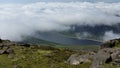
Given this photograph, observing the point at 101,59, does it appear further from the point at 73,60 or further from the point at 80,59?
the point at 73,60

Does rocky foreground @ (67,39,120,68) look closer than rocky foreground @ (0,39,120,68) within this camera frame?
Yes

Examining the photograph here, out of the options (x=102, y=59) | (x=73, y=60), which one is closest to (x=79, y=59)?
(x=73, y=60)

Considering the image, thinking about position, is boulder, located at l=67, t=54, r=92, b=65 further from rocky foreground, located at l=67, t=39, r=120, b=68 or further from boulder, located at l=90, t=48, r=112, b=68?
boulder, located at l=90, t=48, r=112, b=68

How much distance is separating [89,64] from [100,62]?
249 inches

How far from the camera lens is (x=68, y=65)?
101438 mm

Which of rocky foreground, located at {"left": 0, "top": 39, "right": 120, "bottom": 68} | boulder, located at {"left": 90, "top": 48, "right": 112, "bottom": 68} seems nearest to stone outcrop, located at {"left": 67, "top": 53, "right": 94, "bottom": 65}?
rocky foreground, located at {"left": 0, "top": 39, "right": 120, "bottom": 68}

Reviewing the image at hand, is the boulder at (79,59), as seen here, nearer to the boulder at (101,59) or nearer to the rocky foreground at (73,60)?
the rocky foreground at (73,60)

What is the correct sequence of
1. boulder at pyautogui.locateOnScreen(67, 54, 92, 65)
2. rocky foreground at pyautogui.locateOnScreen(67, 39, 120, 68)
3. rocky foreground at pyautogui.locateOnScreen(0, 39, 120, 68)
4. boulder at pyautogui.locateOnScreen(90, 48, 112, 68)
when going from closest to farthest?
1. rocky foreground at pyautogui.locateOnScreen(67, 39, 120, 68)
2. boulder at pyautogui.locateOnScreen(90, 48, 112, 68)
3. rocky foreground at pyautogui.locateOnScreen(0, 39, 120, 68)
4. boulder at pyautogui.locateOnScreen(67, 54, 92, 65)

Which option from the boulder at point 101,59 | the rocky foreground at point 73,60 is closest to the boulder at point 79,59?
the rocky foreground at point 73,60

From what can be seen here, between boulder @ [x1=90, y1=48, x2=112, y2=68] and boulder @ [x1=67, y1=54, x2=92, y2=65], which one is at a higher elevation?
boulder @ [x1=90, y1=48, x2=112, y2=68]

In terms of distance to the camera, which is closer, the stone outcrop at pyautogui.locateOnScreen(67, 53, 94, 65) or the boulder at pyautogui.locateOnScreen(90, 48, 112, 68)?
the boulder at pyautogui.locateOnScreen(90, 48, 112, 68)

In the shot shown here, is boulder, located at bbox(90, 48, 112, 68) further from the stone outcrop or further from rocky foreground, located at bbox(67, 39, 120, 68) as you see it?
the stone outcrop

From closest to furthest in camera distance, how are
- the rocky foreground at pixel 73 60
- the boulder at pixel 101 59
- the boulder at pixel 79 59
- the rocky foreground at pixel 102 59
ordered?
the rocky foreground at pixel 102 59 < the boulder at pixel 101 59 < the rocky foreground at pixel 73 60 < the boulder at pixel 79 59

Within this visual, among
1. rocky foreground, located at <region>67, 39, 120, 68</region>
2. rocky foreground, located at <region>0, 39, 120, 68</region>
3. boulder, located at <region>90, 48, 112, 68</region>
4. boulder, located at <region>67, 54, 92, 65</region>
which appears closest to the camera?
rocky foreground, located at <region>67, 39, 120, 68</region>
